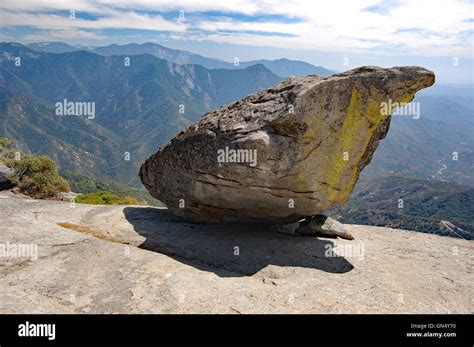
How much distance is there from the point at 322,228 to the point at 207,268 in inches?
342

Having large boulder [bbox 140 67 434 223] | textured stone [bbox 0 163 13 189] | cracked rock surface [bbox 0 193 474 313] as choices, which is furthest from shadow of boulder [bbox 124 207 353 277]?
textured stone [bbox 0 163 13 189]

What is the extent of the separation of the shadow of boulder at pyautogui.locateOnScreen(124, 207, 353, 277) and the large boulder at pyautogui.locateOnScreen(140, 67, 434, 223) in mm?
1521

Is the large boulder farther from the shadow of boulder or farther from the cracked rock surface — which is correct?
the cracked rock surface

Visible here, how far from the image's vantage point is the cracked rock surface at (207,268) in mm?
14922

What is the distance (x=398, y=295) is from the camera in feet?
53.3

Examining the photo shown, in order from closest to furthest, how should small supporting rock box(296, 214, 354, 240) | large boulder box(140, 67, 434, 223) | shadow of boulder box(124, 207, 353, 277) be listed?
large boulder box(140, 67, 434, 223), shadow of boulder box(124, 207, 353, 277), small supporting rock box(296, 214, 354, 240)

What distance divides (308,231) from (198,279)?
30.1ft

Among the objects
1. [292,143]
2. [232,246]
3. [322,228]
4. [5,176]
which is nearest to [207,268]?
[232,246]

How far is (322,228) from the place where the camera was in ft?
76.5

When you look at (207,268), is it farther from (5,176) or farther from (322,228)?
(5,176)

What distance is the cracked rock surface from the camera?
1492 centimetres

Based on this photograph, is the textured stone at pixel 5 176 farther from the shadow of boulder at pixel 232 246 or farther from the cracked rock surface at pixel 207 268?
the shadow of boulder at pixel 232 246

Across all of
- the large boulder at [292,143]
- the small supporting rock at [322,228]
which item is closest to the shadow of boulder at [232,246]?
the small supporting rock at [322,228]

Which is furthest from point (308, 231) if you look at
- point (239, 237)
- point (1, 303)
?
point (1, 303)
